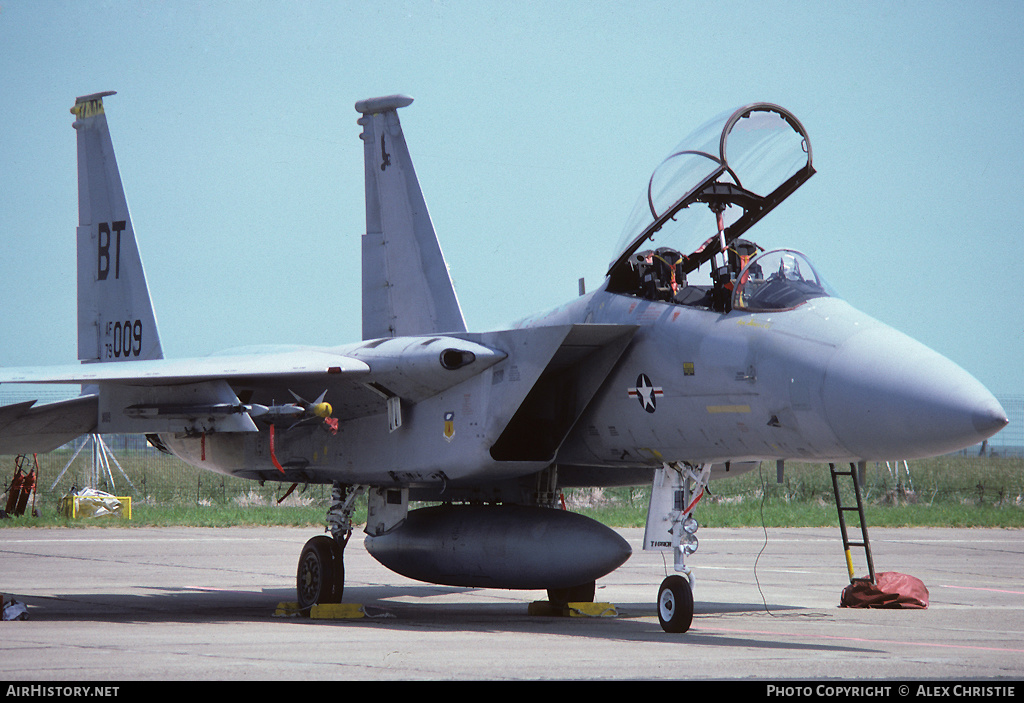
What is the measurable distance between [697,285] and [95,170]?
8.20 metres

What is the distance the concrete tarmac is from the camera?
5.82 meters

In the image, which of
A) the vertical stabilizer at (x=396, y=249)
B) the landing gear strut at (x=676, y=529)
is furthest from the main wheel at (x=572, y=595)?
the vertical stabilizer at (x=396, y=249)

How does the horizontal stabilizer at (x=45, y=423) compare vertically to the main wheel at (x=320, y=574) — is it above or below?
above

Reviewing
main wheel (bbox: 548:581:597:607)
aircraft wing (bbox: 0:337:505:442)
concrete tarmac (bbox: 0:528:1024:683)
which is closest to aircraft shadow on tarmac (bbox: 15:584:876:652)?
concrete tarmac (bbox: 0:528:1024:683)

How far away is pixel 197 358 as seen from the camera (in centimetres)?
1058

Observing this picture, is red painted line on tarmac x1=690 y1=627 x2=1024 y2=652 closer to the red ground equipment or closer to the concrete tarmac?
the concrete tarmac

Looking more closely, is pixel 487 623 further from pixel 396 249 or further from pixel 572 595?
pixel 396 249

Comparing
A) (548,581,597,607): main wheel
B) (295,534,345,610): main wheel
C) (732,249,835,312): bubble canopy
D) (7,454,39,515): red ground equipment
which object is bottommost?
(548,581,597,607): main wheel

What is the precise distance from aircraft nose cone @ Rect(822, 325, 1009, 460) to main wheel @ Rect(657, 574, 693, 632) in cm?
158

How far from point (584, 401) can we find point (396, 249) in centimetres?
457

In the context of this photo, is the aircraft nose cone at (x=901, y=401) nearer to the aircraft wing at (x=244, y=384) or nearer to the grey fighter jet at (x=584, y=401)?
the grey fighter jet at (x=584, y=401)

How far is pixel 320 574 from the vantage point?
10273 mm

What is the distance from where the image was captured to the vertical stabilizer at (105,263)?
1304 centimetres
